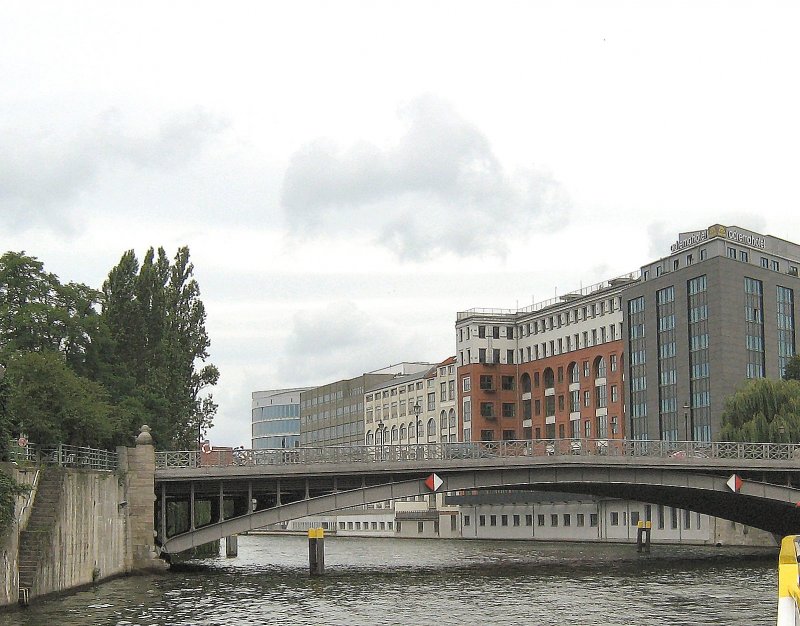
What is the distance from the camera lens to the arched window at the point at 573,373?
157500mm

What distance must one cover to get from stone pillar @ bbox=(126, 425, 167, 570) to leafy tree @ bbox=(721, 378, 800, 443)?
50.3m

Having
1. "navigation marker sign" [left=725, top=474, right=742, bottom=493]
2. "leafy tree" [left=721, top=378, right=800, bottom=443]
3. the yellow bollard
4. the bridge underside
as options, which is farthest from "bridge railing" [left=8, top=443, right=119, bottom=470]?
"leafy tree" [left=721, top=378, right=800, bottom=443]

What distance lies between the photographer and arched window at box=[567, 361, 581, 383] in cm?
15750

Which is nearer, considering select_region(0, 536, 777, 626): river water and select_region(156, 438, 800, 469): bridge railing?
select_region(0, 536, 777, 626): river water

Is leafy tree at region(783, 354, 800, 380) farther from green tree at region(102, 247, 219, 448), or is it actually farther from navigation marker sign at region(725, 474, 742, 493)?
green tree at region(102, 247, 219, 448)

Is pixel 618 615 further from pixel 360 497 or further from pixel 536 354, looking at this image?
pixel 536 354

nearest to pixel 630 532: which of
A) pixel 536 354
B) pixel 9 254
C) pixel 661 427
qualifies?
pixel 661 427

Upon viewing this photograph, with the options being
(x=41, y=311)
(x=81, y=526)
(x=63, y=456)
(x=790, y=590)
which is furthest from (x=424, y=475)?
(x=790, y=590)

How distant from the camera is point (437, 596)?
54.5 m

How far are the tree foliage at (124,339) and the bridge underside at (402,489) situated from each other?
6.63 meters

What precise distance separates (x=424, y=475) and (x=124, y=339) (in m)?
28.5

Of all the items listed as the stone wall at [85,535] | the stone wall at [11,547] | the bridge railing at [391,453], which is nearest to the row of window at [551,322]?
the bridge railing at [391,453]

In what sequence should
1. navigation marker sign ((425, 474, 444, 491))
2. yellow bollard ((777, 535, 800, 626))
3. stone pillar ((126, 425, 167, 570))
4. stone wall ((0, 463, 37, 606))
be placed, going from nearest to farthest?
yellow bollard ((777, 535, 800, 626))
stone wall ((0, 463, 37, 606))
stone pillar ((126, 425, 167, 570))
navigation marker sign ((425, 474, 444, 491))

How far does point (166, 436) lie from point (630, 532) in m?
59.8
